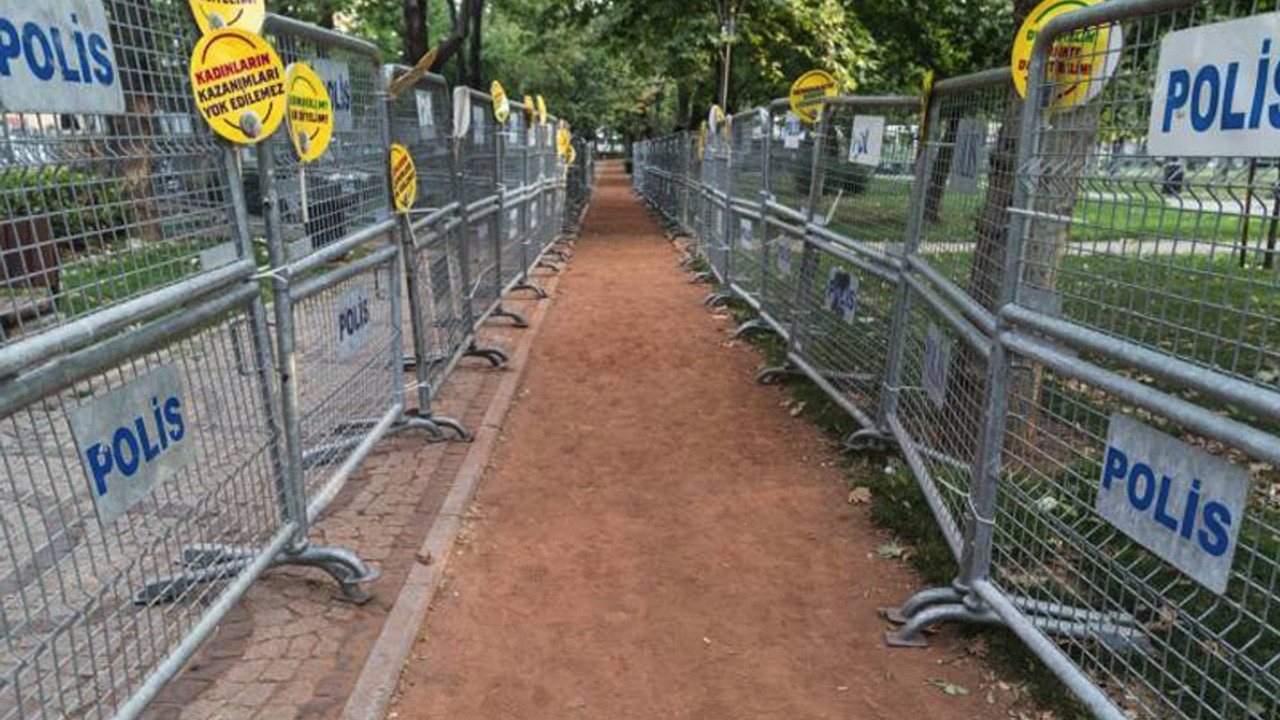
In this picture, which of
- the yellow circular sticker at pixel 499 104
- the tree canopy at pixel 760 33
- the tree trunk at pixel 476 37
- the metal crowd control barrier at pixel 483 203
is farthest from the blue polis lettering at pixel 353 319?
the tree trunk at pixel 476 37

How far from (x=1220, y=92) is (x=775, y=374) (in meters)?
5.26

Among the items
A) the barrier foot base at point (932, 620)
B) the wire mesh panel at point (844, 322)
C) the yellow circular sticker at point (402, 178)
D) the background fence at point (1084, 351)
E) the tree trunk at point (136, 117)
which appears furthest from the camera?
the wire mesh panel at point (844, 322)

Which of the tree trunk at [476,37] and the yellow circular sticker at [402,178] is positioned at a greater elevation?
the tree trunk at [476,37]

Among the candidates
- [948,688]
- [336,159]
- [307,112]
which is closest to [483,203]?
[336,159]

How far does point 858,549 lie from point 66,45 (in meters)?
3.73

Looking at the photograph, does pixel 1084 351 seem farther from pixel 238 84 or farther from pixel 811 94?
pixel 811 94

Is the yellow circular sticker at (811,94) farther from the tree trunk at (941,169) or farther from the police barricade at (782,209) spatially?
the tree trunk at (941,169)

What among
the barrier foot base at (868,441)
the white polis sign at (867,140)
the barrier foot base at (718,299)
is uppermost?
the white polis sign at (867,140)

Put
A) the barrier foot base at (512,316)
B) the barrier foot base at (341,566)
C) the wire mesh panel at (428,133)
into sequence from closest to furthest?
the barrier foot base at (341,566) < the wire mesh panel at (428,133) < the barrier foot base at (512,316)

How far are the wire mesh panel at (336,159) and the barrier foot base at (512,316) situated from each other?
4213 mm

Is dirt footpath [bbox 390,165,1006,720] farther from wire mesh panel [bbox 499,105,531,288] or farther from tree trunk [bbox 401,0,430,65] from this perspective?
tree trunk [bbox 401,0,430,65]

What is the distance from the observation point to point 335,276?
4.13 metres

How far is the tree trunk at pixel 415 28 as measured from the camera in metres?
18.5

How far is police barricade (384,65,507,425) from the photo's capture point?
215 inches
